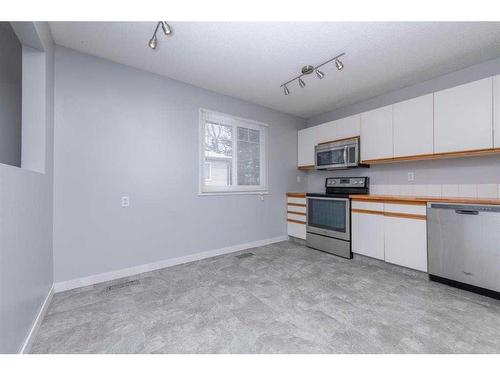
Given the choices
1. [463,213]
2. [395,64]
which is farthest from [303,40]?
[463,213]

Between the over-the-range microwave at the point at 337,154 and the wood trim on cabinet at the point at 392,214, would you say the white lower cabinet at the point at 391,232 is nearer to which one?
the wood trim on cabinet at the point at 392,214

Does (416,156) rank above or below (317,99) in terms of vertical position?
below

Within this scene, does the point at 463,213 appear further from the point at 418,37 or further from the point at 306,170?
the point at 306,170

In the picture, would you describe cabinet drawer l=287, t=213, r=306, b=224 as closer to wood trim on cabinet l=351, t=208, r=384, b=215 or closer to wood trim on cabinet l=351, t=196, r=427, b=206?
wood trim on cabinet l=351, t=208, r=384, b=215

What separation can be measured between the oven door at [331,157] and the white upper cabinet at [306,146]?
0.18m

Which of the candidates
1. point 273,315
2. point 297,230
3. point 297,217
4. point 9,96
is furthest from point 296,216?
point 9,96

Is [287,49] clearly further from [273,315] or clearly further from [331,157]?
[273,315]

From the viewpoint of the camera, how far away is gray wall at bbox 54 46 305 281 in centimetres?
210

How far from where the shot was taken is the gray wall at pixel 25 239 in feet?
3.42

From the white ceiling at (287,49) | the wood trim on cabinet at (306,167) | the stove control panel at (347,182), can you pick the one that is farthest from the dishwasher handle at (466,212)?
the wood trim on cabinet at (306,167)

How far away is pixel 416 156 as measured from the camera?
2605mm

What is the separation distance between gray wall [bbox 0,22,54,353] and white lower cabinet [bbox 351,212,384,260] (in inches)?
126
